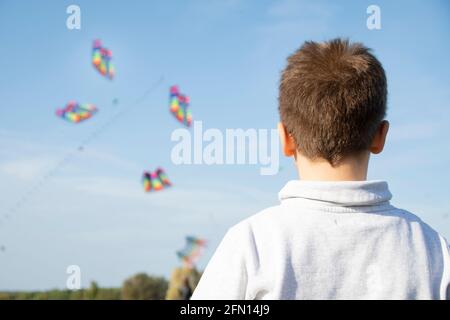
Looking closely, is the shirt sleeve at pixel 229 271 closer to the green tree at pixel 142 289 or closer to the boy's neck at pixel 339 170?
the boy's neck at pixel 339 170

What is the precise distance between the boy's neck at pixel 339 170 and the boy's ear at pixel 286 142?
78 millimetres

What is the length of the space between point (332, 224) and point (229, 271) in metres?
0.32

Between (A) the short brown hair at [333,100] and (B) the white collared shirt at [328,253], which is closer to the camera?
(B) the white collared shirt at [328,253]

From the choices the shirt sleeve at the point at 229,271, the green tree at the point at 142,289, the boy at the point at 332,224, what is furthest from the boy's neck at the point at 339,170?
the green tree at the point at 142,289

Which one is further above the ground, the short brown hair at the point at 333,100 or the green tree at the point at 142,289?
the short brown hair at the point at 333,100

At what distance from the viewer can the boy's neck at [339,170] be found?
1914mm

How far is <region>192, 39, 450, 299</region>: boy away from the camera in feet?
5.77

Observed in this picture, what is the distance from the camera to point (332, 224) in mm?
1812

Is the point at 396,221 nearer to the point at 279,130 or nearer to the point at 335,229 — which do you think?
the point at 335,229

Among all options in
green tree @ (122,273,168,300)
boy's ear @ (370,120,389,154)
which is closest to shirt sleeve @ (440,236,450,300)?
boy's ear @ (370,120,389,154)

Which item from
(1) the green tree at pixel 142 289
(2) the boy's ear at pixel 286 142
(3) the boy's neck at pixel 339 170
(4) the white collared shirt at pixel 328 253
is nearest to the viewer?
(4) the white collared shirt at pixel 328 253

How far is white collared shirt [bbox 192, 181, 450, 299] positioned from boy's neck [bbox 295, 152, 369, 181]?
72 millimetres

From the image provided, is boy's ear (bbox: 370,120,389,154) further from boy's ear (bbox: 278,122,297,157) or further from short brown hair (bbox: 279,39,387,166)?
boy's ear (bbox: 278,122,297,157)
